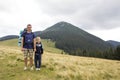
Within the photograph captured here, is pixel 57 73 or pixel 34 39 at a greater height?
pixel 34 39

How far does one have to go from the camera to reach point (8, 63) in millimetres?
17328

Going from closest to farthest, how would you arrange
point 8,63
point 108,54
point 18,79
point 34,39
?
1. point 18,79
2. point 34,39
3. point 8,63
4. point 108,54

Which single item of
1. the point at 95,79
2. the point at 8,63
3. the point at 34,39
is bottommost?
the point at 95,79

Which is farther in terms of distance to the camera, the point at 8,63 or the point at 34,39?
the point at 8,63

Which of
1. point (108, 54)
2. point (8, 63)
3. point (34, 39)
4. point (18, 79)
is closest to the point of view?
point (18, 79)

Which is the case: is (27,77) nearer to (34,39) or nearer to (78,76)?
(34,39)

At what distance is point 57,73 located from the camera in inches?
604

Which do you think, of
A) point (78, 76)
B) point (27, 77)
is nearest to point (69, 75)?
point (78, 76)

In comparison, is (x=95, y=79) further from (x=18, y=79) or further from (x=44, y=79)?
(x=18, y=79)

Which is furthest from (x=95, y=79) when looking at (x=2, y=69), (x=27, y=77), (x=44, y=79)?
(x=2, y=69)

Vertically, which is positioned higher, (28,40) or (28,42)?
(28,40)

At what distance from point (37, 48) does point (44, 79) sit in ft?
8.67

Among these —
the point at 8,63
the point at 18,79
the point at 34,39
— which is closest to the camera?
the point at 18,79

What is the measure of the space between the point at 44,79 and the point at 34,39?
111 inches
